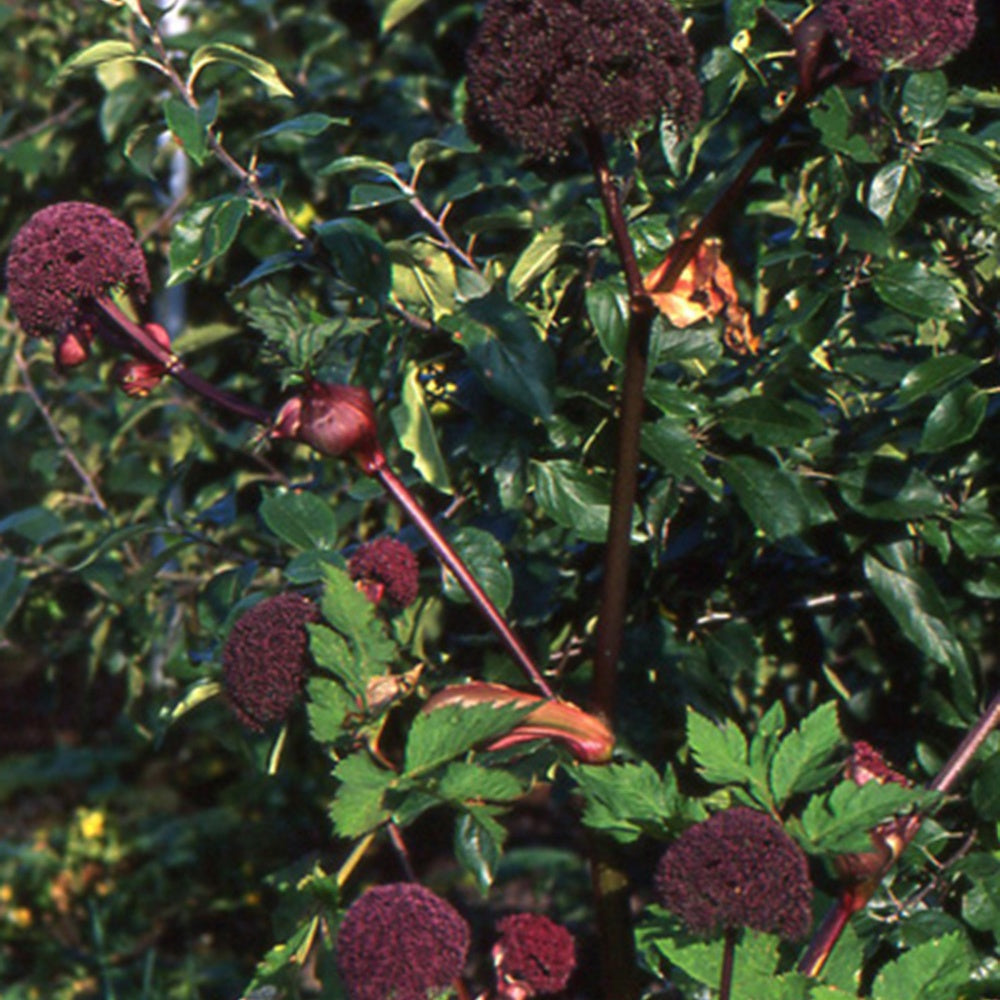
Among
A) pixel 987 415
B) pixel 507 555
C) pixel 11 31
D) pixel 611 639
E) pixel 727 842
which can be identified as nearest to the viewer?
pixel 727 842

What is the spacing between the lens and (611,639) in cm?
131

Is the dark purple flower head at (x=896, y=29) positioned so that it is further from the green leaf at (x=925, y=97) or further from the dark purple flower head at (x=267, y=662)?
the dark purple flower head at (x=267, y=662)

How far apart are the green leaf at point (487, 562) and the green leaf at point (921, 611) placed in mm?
421

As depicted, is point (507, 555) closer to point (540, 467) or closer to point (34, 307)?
point (540, 467)

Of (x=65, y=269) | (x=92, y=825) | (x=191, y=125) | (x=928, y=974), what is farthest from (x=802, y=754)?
(x=92, y=825)

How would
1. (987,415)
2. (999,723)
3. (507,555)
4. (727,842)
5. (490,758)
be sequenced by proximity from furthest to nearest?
(507,555)
(987,415)
(999,723)
(490,758)
(727,842)

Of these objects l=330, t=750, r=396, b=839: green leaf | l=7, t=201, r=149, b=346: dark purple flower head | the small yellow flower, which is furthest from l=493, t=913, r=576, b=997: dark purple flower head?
the small yellow flower

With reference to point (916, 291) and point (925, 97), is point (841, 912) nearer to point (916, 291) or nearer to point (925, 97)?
point (916, 291)

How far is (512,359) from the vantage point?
1.39 m

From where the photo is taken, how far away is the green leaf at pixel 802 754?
Result: 3.84 feet

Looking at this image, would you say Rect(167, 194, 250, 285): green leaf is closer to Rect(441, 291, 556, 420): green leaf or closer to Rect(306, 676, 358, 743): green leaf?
Rect(441, 291, 556, 420): green leaf

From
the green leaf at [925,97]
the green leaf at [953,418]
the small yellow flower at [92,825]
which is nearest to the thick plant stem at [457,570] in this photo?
the green leaf at [953,418]

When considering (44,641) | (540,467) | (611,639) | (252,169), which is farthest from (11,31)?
(611,639)

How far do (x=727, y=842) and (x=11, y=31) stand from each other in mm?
3031
